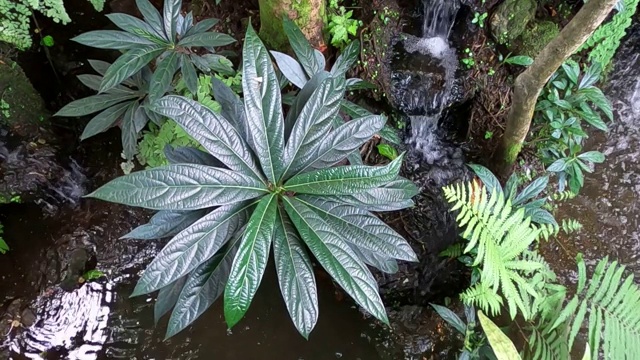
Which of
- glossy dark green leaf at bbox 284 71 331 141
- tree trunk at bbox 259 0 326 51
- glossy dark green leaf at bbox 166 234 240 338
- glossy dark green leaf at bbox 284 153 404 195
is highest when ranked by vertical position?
tree trunk at bbox 259 0 326 51

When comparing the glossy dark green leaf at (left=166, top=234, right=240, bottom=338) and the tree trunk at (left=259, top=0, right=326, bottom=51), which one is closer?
the glossy dark green leaf at (left=166, top=234, right=240, bottom=338)

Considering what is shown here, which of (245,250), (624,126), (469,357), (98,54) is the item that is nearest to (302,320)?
(245,250)

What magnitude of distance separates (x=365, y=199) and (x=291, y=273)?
365 mm

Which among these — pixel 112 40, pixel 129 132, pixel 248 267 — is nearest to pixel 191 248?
pixel 248 267

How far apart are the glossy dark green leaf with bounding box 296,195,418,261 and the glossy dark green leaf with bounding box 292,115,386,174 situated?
142 millimetres

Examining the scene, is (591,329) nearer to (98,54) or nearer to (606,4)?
(606,4)

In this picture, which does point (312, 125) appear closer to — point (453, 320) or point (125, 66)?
point (125, 66)

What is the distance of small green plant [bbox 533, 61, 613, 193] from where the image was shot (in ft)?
7.88

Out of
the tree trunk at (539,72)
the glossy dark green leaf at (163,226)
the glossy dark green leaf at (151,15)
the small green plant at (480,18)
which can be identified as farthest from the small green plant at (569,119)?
the glossy dark green leaf at (151,15)

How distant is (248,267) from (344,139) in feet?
1.80

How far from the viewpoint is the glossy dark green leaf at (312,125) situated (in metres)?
1.54

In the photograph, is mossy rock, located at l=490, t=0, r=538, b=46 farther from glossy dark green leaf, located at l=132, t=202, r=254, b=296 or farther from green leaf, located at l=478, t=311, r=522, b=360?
glossy dark green leaf, located at l=132, t=202, r=254, b=296

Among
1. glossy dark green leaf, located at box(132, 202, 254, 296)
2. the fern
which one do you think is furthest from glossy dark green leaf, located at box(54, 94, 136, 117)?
the fern

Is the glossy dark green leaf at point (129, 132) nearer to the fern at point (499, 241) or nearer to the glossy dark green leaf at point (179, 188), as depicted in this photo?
the glossy dark green leaf at point (179, 188)
